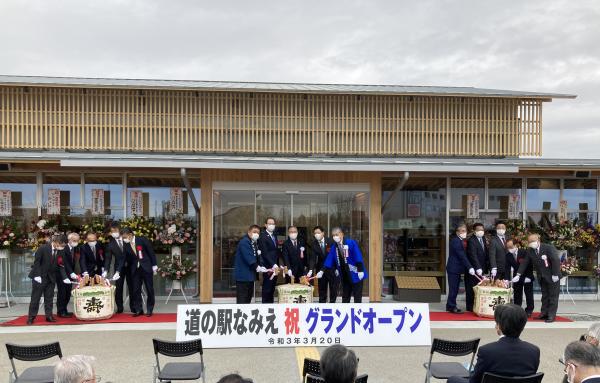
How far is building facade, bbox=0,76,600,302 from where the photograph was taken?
11.0 m

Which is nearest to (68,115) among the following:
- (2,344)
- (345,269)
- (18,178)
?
(18,178)

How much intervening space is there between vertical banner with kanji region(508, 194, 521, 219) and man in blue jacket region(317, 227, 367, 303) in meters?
4.42

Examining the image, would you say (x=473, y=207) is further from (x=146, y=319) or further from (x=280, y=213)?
(x=146, y=319)

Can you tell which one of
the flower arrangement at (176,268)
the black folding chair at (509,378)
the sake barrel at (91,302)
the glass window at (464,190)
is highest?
the glass window at (464,190)

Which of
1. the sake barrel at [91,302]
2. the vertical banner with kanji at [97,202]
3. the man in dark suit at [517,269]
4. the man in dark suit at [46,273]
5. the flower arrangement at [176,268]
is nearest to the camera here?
the man in dark suit at [46,273]

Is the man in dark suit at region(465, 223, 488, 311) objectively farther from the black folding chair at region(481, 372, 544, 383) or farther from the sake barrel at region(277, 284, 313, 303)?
the black folding chair at region(481, 372, 544, 383)

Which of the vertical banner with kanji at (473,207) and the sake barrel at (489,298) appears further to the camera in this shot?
the vertical banner with kanji at (473,207)

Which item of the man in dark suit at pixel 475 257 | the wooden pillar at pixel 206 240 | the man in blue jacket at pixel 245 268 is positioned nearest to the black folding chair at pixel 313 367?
the man in blue jacket at pixel 245 268

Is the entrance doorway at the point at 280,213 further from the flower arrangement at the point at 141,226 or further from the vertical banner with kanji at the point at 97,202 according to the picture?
the vertical banner with kanji at the point at 97,202

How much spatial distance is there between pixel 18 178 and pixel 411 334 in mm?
9142

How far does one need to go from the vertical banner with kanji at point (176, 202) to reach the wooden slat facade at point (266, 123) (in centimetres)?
118

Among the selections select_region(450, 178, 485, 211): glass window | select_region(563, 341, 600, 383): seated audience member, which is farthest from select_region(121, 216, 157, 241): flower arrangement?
select_region(563, 341, 600, 383): seated audience member

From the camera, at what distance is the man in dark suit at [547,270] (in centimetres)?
954

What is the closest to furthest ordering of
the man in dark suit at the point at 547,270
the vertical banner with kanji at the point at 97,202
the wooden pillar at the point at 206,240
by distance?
the man in dark suit at the point at 547,270, the wooden pillar at the point at 206,240, the vertical banner with kanji at the point at 97,202
